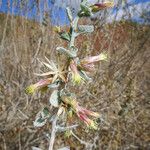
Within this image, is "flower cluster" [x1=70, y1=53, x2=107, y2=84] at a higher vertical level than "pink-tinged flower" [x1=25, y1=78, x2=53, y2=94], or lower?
higher

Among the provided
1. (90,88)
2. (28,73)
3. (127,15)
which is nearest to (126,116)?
(90,88)

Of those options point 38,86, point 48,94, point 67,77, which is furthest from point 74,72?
point 48,94

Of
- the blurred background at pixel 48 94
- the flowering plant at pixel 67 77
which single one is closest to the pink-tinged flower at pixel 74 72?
the flowering plant at pixel 67 77

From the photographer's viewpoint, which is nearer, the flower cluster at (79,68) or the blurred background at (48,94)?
the flower cluster at (79,68)

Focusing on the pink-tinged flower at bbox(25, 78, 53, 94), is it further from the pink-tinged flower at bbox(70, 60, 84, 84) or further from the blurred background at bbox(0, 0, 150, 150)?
the blurred background at bbox(0, 0, 150, 150)

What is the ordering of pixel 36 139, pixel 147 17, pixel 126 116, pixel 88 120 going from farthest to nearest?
pixel 147 17 → pixel 126 116 → pixel 36 139 → pixel 88 120

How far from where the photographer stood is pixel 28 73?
4.35m

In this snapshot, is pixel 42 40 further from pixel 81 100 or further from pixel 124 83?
pixel 124 83

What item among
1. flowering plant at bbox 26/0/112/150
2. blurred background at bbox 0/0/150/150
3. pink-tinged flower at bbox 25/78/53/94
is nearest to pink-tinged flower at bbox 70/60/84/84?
flowering plant at bbox 26/0/112/150

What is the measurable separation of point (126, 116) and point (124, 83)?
0.51 metres

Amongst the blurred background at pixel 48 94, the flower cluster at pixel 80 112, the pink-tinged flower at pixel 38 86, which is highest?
the pink-tinged flower at pixel 38 86

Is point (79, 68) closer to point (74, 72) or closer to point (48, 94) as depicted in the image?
point (74, 72)

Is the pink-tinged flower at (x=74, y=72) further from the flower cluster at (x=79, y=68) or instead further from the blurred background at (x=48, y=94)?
the blurred background at (x=48, y=94)

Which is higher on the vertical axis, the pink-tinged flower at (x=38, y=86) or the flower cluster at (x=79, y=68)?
the flower cluster at (x=79, y=68)
